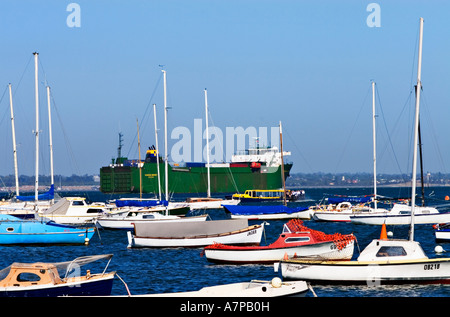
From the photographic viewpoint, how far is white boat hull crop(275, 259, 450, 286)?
857 inches

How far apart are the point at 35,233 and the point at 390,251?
71.9 feet

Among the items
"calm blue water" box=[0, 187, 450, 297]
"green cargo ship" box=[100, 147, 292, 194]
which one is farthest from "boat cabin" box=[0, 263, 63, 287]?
"green cargo ship" box=[100, 147, 292, 194]

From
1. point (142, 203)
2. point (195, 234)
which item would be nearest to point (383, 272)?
point (195, 234)

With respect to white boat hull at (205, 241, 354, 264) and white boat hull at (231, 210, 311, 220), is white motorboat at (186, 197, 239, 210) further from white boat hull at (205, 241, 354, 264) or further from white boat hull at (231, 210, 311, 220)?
white boat hull at (205, 241, 354, 264)

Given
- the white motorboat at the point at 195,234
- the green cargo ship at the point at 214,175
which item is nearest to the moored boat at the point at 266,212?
the white motorboat at the point at 195,234

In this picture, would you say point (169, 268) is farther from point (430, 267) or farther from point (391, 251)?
point (430, 267)

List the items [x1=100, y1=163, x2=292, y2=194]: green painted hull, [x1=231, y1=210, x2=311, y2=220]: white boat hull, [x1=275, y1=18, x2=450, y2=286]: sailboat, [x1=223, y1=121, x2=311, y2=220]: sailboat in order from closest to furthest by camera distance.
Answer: [x1=275, y1=18, x2=450, y2=286]: sailboat < [x1=223, y1=121, x2=311, y2=220]: sailboat < [x1=231, y1=210, x2=311, y2=220]: white boat hull < [x1=100, y1=163, x2=292, y2=194]: green painted hull

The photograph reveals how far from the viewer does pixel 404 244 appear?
22.0m

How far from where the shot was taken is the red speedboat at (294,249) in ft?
88.6

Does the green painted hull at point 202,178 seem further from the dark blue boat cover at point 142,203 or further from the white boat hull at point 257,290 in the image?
the white boat hull at point 257,290

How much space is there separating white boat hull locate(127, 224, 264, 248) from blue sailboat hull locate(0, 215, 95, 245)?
3.54m
